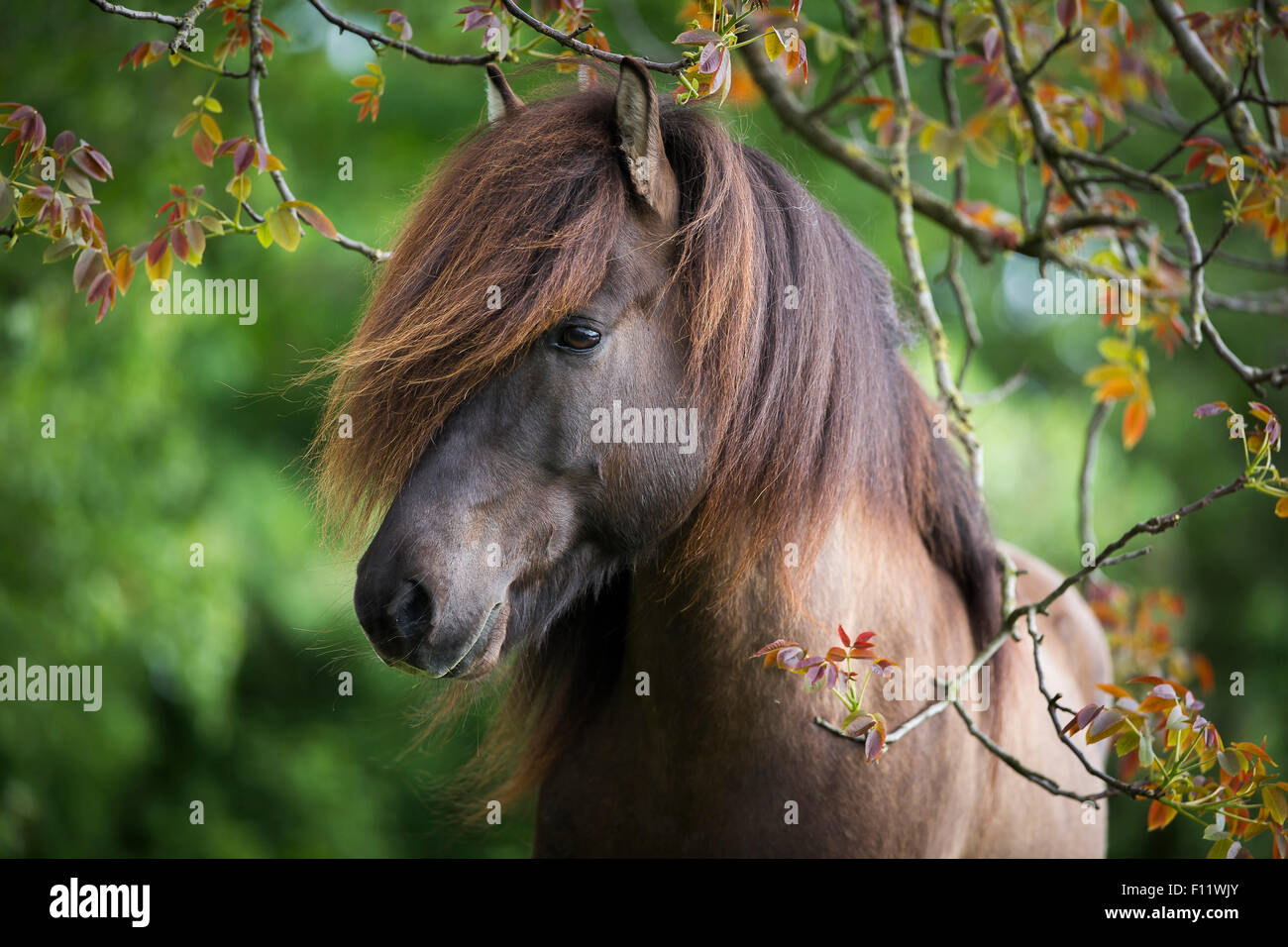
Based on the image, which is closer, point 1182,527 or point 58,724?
point 58,724

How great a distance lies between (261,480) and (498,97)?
10.8ft

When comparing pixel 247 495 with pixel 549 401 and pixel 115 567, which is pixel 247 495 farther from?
pixel 549 401

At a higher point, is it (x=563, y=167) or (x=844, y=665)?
(x=563, y=167)

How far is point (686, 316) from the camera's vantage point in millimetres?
1486

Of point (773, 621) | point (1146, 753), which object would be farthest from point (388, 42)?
point (1146, 753)

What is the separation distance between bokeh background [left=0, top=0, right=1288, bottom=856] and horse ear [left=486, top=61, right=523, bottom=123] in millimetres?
1173

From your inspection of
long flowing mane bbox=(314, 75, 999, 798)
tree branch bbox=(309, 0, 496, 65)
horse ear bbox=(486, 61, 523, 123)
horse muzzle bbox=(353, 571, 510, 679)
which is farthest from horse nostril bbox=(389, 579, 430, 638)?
tree branch bbox=(309, 0, 496, 65)

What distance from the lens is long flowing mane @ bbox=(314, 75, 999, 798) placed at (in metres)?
1.39

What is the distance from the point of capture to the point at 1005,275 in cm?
531

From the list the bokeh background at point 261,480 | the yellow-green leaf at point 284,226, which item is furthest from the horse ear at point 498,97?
the bokeh background at point 261,480

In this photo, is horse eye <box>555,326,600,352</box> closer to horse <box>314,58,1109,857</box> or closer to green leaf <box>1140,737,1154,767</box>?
horse <box>314,58,1109,857</box>

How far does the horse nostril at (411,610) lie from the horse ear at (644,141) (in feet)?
2.24

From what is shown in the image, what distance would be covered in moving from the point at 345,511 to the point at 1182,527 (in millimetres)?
6114

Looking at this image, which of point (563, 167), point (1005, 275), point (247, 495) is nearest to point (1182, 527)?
point (1005, 275)
